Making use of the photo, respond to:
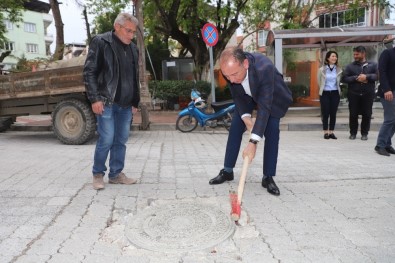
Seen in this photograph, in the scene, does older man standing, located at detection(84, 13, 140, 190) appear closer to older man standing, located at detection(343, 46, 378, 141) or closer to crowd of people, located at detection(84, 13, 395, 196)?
crowd of people, located at detection(84, 13, 395, 196)

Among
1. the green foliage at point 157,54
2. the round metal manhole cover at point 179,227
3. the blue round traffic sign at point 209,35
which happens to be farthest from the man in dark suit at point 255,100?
the green foliage at point 157,54

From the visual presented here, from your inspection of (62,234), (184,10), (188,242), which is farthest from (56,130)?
(184,10)

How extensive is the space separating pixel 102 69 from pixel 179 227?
1736 mm

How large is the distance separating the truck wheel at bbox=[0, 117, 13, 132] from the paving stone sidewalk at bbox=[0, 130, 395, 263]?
3568mm

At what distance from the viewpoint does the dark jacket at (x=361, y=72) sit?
22.0 ft

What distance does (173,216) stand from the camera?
2.81 m

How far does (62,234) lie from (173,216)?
823 millimetres

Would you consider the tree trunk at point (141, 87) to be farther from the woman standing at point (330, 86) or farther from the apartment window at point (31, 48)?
the apartment window at point (31, 48)

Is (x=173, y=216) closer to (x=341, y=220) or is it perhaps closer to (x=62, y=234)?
(x=62, y=234)

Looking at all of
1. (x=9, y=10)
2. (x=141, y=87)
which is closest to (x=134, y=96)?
(x=141, y=87)

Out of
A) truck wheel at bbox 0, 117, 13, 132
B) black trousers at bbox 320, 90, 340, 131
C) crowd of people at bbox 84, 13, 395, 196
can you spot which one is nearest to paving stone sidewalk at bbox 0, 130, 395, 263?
crowd of people at bbox 84, 13, 395, 196

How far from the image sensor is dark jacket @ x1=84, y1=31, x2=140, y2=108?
336 centimetres

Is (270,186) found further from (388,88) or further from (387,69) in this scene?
(387,69)

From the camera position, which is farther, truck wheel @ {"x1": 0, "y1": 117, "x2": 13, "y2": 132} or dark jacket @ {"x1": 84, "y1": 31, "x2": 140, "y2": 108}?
truck wheel @ {"x1": 0, "y1": 117, "x2": 13, "y2": 132}
